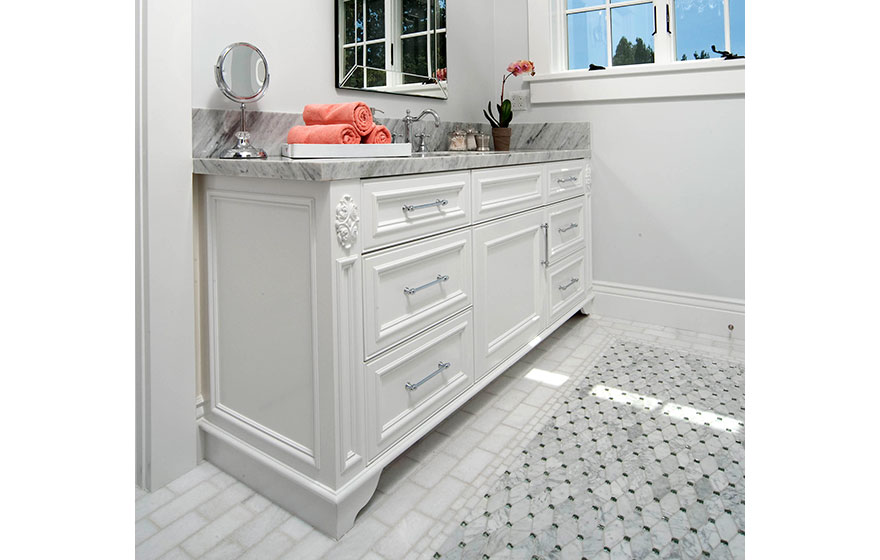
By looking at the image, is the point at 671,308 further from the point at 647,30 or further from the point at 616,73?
the point at 647,30

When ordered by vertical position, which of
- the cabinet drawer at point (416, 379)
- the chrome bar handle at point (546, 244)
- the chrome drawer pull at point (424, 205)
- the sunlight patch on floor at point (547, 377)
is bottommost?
the sunlight patch on floor at point (547, 377)

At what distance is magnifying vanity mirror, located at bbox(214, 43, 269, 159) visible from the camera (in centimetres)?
153

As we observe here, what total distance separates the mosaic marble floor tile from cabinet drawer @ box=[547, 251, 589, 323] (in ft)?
1.38

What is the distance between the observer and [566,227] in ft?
8.32

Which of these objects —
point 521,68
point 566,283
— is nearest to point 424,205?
point 566,283

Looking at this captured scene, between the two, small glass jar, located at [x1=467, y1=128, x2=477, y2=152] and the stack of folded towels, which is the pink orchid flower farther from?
the stack of folded towels

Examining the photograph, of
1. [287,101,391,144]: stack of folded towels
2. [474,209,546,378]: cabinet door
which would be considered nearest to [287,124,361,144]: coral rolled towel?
[287,101,391,144]: stack of folded towels

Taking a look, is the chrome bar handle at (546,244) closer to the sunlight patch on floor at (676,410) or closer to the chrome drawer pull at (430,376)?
the sunlight patch on floor at (676,410)

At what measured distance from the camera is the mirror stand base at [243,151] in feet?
5.03

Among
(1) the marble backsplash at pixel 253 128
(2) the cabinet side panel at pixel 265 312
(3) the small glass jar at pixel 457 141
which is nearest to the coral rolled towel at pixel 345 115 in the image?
(1) the marble backsplash at pixel 253 128

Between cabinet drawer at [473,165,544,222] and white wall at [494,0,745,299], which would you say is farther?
white wall at [494,0,745,299]

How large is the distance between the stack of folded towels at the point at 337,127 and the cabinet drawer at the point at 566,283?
104cm
